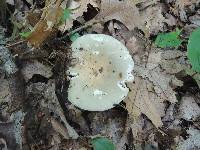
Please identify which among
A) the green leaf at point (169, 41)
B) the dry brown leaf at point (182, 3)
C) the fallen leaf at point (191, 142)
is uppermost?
the dry brown leaf at point (182, 3)

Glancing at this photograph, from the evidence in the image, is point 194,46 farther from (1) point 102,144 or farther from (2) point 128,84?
(1) point 102,144

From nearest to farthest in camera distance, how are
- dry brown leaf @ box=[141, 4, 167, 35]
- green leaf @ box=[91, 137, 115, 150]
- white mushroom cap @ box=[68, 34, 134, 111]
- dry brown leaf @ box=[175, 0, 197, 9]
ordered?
green leaf @ box=[91, 137, 115, 150] → white mushroom cap @ box=[68, 34, 134, 111] → dry brown leaf @ box=[141, 4, 167, 35] → dry brown leaf @ box=[175, 0, 197, 9]

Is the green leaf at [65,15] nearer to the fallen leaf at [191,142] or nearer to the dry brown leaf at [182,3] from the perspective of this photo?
the dry brown leaf at [182,3]

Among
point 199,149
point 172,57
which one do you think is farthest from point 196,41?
point 199,149

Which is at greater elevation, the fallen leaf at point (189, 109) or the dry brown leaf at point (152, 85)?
the dry brown leaf at point (152, 85)

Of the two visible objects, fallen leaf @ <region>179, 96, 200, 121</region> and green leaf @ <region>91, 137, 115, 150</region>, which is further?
fallen leaf @ <region>179, 96, 200, 121</region>

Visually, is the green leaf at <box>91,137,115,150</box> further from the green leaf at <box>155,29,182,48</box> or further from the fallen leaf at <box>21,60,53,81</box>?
the green leaf at <box>155,29,182,48</box>

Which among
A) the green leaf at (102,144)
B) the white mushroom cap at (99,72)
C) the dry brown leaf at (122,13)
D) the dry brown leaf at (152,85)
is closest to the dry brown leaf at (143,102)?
the dry brown leaf at (152,85)

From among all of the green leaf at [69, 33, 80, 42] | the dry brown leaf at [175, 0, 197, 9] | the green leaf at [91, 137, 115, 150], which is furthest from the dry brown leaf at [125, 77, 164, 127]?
the dry brown leaf at [175, 0, 197, 9]

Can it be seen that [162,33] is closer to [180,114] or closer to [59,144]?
[180,114]
